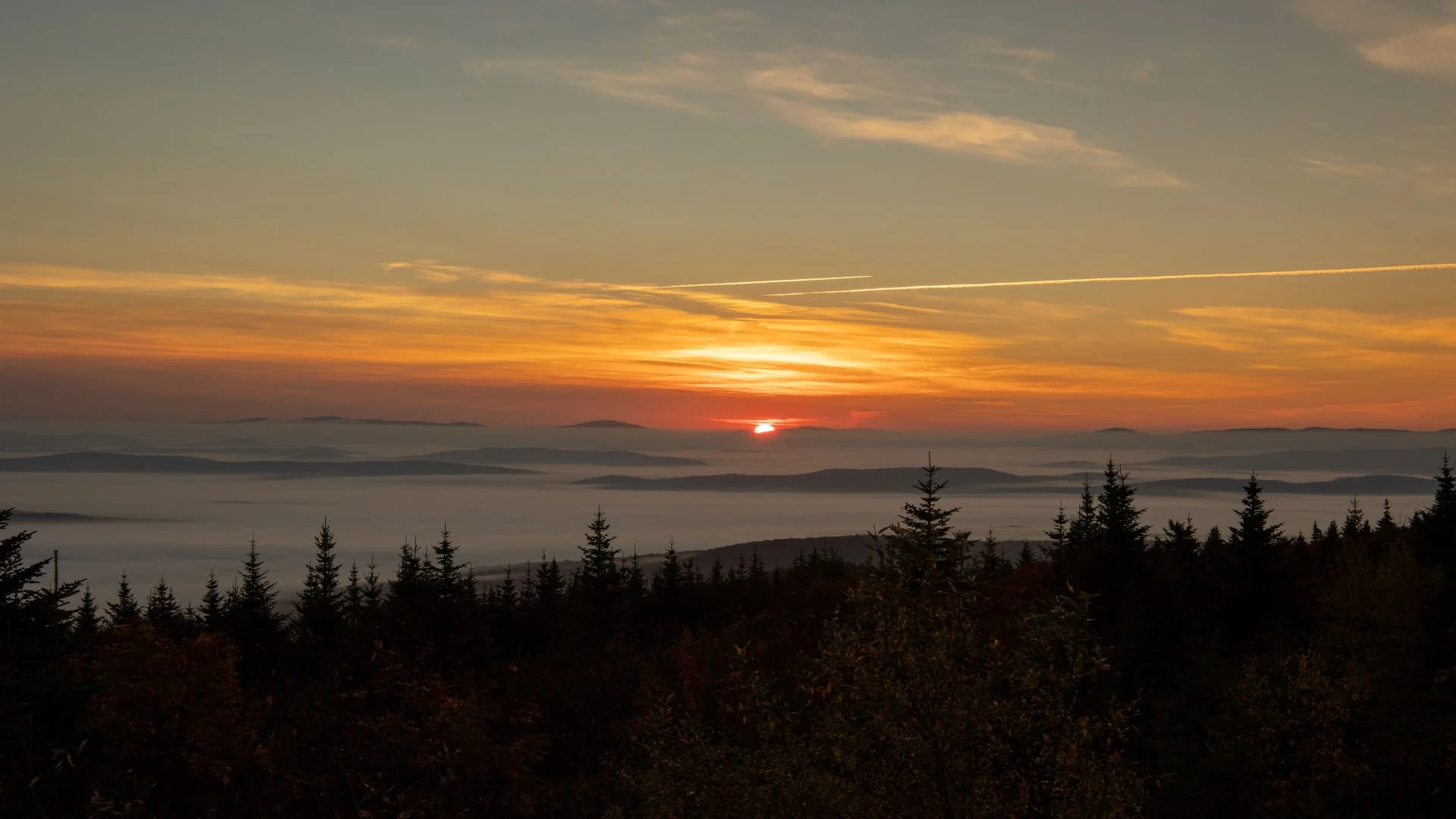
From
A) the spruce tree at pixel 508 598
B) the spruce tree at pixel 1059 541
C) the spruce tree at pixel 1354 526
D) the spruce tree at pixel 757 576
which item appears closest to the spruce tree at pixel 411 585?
the spruce tree at pixel 508 598

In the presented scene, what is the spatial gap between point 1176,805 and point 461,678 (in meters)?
47.6

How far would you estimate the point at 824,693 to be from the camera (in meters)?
21.0

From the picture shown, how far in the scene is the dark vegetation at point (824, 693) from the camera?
19.8 m

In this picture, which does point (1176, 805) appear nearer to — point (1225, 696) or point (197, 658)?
point (1225, 696)

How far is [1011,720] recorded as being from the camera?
768 inches

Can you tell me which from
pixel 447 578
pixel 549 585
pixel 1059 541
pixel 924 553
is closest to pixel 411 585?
pixel 447 578

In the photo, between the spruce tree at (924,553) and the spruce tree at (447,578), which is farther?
the spruce tree at (447,578)

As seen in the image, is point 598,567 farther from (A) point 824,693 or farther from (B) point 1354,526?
(A) point 824,693

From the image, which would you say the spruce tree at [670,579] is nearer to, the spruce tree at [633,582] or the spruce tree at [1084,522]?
the spruce tree at [633,582]

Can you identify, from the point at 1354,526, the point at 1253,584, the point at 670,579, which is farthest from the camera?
the point at 1354,526

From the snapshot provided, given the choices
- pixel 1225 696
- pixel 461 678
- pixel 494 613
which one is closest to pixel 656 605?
pixel 494 613

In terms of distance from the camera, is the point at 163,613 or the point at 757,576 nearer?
the point at 163,613

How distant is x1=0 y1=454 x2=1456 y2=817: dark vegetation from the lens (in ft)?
64.8

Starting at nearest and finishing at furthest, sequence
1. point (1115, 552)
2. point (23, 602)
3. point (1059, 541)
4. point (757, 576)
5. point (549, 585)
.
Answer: point (23, 602), point (1115, 552), point (549, 585), point (1059, 541), point (757, 576)
